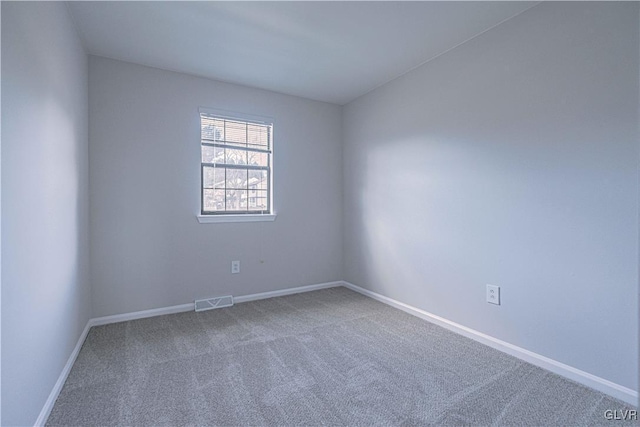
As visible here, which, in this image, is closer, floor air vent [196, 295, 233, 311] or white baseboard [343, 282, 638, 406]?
white baseboard [343, 282, 638, 406]

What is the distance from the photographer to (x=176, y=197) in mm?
2883

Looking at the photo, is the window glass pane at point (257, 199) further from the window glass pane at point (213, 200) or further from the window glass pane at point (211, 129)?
the window glass pane at point (211, 129)

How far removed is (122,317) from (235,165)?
5.79 ft

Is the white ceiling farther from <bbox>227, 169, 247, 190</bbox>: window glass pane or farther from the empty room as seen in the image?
<bbox>227, 169, 247, 190</bbox>: window glass pane

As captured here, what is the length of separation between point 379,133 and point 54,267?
291 cm

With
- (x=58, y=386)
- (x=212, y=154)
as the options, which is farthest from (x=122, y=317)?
(x=212, y=154)

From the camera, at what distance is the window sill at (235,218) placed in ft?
9.86

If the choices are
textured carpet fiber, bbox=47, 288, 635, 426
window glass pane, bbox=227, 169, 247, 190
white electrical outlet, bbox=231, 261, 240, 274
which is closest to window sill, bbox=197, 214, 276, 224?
window glass pane, bbox=227, 169, 247, 190

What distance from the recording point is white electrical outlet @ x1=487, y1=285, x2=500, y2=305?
2.18 meters

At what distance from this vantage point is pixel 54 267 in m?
1.66

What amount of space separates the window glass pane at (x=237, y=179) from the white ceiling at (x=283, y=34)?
3.10 feet

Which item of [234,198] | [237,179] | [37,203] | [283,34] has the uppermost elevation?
[283,34]

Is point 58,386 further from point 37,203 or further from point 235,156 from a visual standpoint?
point 235,156

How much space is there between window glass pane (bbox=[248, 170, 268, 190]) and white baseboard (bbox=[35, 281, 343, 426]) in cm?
120
